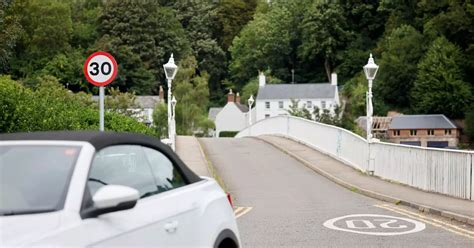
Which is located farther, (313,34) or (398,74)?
(313,34)

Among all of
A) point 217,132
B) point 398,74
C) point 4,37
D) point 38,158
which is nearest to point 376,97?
point 398,74

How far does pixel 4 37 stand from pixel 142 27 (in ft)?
265

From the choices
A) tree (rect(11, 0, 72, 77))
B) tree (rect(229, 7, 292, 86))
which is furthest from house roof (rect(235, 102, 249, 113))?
tree (rect(11, 0, 72, 77))

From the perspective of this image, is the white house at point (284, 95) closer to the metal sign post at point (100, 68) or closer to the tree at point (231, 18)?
the tree at point (231, 18)

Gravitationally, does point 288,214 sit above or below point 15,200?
below

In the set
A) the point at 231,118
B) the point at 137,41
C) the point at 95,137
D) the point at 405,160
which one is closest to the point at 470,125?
the point at 231,118

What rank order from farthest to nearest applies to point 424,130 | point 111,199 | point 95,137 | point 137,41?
point 137,41 → point 424,130 → point 95,137 → point 111,199

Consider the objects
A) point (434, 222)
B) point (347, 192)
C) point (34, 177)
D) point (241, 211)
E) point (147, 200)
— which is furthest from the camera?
point (347, 192)

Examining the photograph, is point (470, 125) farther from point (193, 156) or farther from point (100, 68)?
point (100, 68)

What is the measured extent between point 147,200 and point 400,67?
261ft

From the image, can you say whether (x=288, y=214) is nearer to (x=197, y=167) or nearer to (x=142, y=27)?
(x=197, y=167)

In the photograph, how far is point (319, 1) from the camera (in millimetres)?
102500

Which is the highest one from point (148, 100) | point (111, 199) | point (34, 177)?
point (148, 100)

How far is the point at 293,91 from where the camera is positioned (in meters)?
99.9
